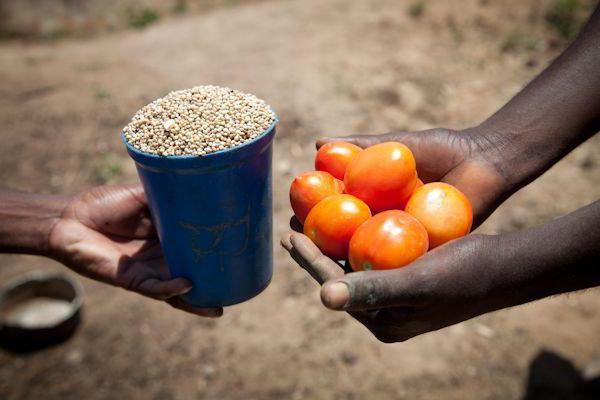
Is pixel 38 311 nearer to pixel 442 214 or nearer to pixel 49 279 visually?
pixel 49 279

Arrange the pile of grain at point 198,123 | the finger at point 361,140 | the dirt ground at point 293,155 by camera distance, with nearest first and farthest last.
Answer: the pile of grain at point 198,123 → the finger at point 361,140 → the dirt ground at point 293,155

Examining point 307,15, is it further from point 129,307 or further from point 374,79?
point 129,307

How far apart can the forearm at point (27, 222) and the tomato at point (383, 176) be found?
152cm

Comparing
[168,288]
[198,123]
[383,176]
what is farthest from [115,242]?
[383,176]

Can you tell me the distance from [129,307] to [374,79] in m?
4.03

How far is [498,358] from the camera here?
3719 millimetres

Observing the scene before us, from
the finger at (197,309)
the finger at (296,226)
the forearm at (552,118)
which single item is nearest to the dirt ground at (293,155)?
the finger at (197,309)

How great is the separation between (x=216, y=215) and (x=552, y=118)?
5.18 feet

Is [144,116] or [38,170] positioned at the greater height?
[144,116]

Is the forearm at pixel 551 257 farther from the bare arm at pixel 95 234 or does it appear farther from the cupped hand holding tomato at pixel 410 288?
the bare arm at pixel 95 234

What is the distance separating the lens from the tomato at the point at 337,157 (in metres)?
2.34

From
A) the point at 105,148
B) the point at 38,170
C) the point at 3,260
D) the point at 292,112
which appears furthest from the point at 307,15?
the point at 3,260

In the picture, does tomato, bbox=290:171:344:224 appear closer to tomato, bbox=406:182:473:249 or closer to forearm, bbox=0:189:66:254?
tomato, bbox=406:182:473:249

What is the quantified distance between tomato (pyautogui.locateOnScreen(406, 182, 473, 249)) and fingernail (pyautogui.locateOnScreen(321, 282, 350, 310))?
55cm
